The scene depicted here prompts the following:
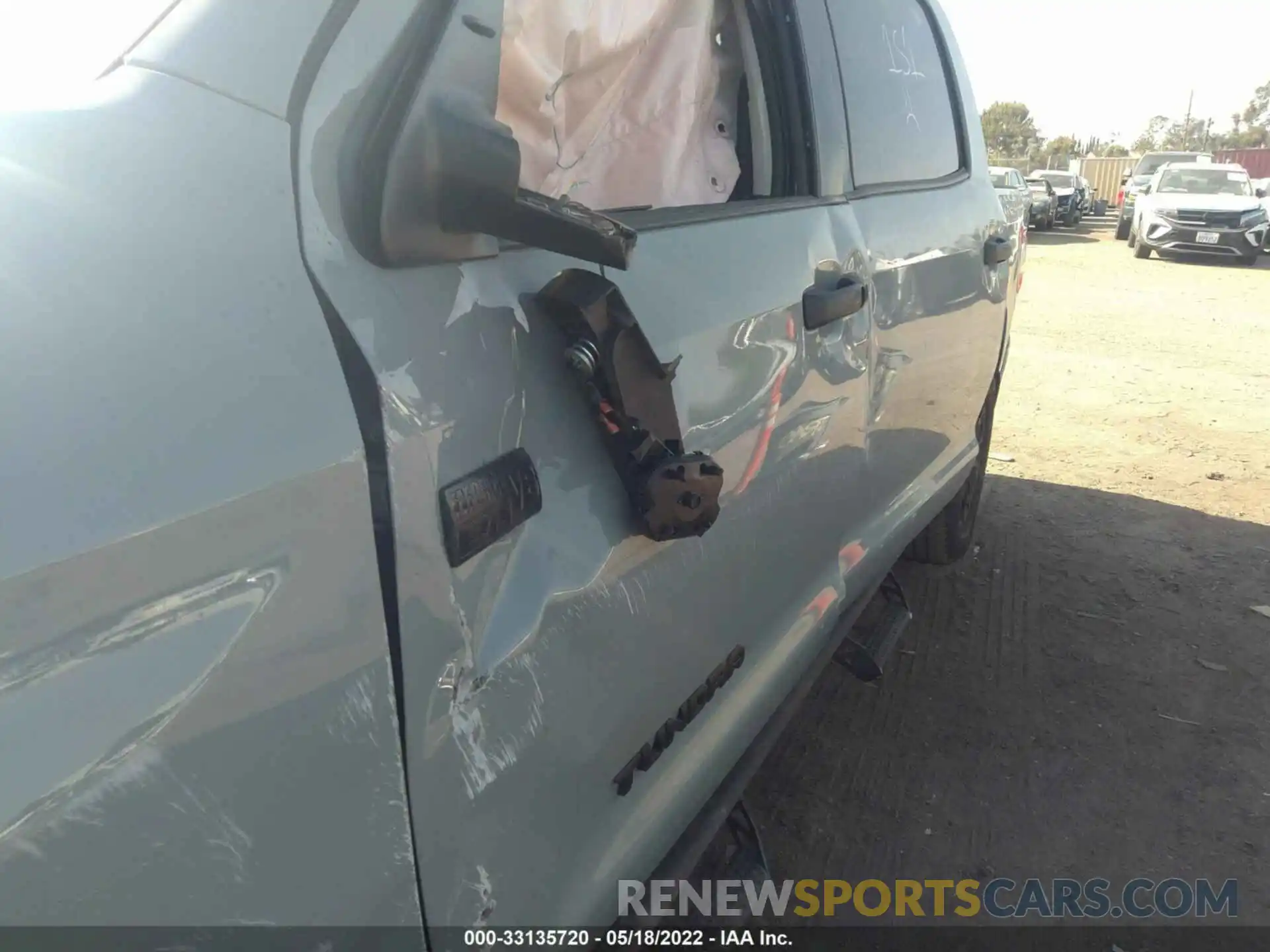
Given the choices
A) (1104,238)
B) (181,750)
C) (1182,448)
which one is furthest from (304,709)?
(1104,238)

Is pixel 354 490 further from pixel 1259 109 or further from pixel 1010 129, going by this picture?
pixel 1259 109

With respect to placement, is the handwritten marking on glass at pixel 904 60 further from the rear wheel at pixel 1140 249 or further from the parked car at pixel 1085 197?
the parked car at pixel 1085 197

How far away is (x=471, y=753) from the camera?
0.97 meters

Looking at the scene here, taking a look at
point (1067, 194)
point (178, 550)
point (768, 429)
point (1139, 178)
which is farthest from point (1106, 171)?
point (178, 550)

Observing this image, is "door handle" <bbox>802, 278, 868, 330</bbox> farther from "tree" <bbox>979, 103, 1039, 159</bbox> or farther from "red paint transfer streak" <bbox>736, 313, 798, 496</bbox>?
"tree" <bbox>979, 103, 1039, 159</bbox>

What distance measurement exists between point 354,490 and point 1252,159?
46216 millimetres

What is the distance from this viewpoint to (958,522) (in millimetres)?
3764

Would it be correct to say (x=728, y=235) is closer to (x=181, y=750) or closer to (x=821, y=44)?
(x=821, y=44)

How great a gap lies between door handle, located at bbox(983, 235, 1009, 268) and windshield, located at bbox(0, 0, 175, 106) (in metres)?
2.56

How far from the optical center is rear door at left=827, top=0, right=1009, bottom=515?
2193 millimetres

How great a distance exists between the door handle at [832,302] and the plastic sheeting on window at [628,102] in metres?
0.38

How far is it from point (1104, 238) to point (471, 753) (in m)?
24.5

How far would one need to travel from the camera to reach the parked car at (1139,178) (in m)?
20.6

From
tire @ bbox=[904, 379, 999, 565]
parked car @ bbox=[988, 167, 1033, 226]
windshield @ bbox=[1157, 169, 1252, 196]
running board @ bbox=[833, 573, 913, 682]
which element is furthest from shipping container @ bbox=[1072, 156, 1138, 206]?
running board @ bbox=[833, 573, 913, 682]
